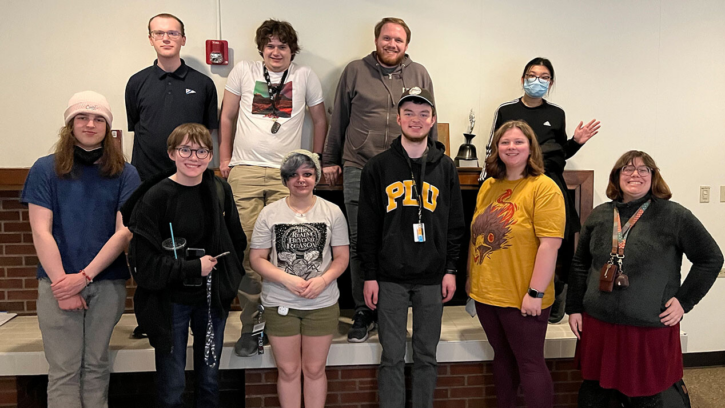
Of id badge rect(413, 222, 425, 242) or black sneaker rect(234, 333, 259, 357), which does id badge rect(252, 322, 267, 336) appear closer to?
black sneaker rect(234, 333, 259, 357)

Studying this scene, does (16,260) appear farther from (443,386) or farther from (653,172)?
(653,172)

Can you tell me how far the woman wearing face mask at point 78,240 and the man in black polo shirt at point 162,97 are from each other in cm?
60

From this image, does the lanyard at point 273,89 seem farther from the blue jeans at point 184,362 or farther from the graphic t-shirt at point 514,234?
the graphic t-shirt at point 514,234

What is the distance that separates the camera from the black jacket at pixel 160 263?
2072 mm

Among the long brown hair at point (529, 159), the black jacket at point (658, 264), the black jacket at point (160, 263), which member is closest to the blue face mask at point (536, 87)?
the long brown hair at point (529, 159)

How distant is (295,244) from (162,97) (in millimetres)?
1309

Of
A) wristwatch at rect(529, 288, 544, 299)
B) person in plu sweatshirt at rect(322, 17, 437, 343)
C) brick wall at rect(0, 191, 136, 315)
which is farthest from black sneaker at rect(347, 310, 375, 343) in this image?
brick wall at rect(0, 191, 136, 315)

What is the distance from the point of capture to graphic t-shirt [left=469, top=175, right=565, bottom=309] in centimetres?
223

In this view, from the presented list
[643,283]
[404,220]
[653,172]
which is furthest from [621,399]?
[404,220]

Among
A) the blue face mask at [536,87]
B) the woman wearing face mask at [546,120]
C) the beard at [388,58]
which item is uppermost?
the beard at [388,58]

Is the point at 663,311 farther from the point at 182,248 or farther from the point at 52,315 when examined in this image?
the point at 52,315

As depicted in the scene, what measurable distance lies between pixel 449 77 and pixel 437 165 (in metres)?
1.28

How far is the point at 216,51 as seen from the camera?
3225 millimetres

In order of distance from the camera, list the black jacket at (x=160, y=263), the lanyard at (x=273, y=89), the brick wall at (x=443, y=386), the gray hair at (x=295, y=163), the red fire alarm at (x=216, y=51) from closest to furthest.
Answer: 1. the black jacket at (x=160, y=263)
2. the gray hair at (x=295, y=163)
3. the brick wall at (x=443, y=386)
4. the lanyard at (x=273, y=89)
5. the red fire alarm at (x=216, y=51)
